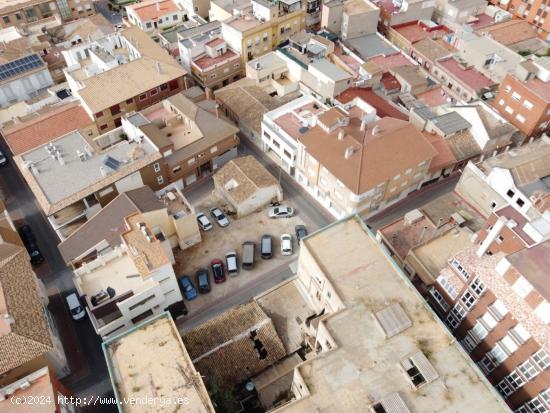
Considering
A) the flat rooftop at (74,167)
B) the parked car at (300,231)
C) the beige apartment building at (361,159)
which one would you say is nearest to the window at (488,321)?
the beige apartment building at (361,159)

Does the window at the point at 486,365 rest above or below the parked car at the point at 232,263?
above

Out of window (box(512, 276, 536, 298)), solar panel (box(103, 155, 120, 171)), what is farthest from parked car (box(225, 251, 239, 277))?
window (box(512, 276, 536, 298))

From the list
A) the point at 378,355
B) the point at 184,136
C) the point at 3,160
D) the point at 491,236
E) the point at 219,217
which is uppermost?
the point at 491,236

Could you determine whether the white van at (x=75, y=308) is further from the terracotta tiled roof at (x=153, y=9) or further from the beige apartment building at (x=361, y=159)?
the terracotta tiled roof at (x=153, y=9)

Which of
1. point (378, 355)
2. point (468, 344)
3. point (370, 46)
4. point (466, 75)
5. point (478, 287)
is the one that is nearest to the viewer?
point (478, 287)

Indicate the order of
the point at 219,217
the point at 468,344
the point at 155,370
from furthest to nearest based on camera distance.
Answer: the point at 219,217, the point at 468,344, the point at 155,370

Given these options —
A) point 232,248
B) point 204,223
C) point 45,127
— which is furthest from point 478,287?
point 45,127

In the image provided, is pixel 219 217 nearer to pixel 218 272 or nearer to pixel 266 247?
pixel 266 247
